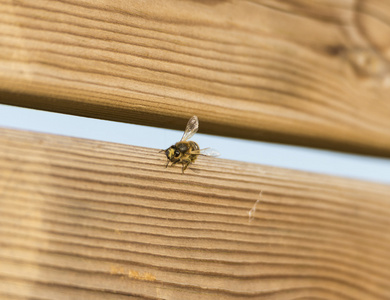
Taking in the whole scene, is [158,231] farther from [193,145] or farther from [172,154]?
[193,145]

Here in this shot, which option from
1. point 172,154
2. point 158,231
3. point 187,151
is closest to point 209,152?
point 187,151

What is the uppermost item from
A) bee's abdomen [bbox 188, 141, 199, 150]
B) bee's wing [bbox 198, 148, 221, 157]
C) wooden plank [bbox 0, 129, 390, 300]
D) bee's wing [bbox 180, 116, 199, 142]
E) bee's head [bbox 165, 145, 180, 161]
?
bee's abdomen [bbox 188, 141, 199, 150]

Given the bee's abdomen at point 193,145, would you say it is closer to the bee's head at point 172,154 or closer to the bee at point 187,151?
the bee at point 187,151

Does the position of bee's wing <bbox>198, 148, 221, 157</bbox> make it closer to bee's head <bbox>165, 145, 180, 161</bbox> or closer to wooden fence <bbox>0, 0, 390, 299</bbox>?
wooden fence <bbox>0, 0, 390, 299</bbox>

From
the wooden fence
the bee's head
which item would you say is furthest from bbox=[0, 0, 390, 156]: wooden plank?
the bee's head

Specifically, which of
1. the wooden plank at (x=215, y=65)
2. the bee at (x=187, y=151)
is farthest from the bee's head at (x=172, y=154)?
the wooden plank at (x=215, y=65)

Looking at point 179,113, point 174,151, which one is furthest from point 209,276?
point 179,113

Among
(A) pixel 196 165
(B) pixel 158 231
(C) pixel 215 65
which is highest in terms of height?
(C) pixel 215 65

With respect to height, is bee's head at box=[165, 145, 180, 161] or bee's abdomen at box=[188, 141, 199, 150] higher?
bee's abdomen at box=[188, 141, 199, 150]
